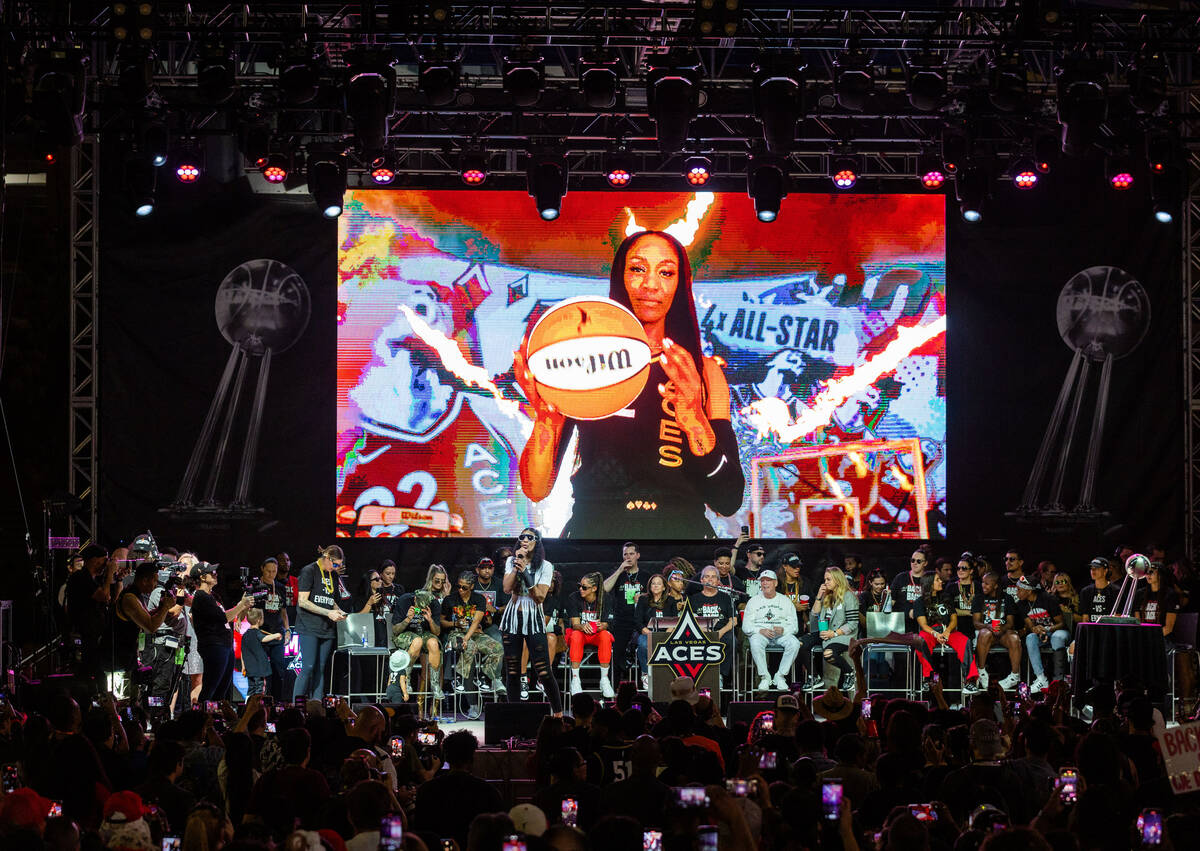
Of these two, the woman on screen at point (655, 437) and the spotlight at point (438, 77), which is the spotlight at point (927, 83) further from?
the woman on screen at point (655, 437)

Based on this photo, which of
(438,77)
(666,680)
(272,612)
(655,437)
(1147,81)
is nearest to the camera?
(438,77)

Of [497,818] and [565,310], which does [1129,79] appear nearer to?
[565,310]

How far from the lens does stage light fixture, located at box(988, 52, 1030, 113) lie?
480 inches

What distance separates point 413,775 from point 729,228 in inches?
411

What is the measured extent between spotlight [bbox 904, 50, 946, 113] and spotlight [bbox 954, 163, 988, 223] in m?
1.66

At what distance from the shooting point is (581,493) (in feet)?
53.6

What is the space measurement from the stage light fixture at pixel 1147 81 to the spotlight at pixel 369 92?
6310mm

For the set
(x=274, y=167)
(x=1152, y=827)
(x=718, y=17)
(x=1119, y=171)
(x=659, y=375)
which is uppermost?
(x=718, y=17)

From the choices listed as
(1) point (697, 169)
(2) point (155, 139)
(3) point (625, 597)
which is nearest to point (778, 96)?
(1) point (697, 169)

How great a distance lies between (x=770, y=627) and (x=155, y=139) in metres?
7.38

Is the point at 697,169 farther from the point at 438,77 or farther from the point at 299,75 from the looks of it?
the point at 299,75

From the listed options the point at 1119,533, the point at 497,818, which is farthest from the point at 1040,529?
the point at 497,818

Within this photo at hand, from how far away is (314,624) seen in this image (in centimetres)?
1343

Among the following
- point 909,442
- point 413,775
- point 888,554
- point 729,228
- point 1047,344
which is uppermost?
point 729,228
